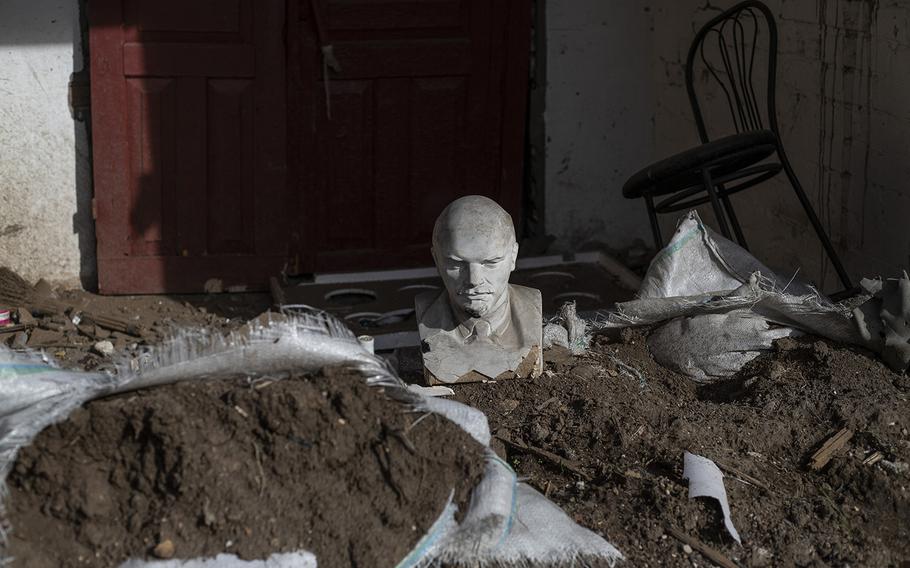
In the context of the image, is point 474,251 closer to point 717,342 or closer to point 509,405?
point 509,405

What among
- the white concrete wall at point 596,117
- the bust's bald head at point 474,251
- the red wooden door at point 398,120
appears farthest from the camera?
the white concrete wall at point 596,117

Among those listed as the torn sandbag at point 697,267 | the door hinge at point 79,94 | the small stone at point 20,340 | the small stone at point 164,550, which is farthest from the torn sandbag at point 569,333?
the door hinge at point 79,94

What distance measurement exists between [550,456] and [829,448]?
94 cm

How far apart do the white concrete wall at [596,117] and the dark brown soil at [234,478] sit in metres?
4.09

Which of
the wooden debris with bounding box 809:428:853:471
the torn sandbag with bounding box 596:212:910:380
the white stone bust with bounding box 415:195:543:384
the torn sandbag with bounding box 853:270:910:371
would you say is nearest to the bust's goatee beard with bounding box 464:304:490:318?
the white stone bust with bounding box 415:195:543:384

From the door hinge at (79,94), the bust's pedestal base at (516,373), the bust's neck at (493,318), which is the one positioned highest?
the door hinge at (79,94)

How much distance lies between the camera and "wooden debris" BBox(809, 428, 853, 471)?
3701 millimetres

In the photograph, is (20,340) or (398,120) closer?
(20,340)

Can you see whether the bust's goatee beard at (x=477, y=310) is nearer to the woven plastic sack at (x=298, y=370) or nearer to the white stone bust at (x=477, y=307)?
the white stone bust at (x=477, y=307)

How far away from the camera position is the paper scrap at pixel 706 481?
3270 millimetres

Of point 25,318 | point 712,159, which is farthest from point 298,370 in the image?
point 25,318

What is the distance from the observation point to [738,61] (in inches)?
216

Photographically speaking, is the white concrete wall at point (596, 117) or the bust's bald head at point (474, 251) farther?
the white concrete wall at point (596, 117)

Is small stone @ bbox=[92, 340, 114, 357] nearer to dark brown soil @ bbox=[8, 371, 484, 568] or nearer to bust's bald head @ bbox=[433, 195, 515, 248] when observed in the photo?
bust's bald head @ bbox=[433, 195, 515, 248]
